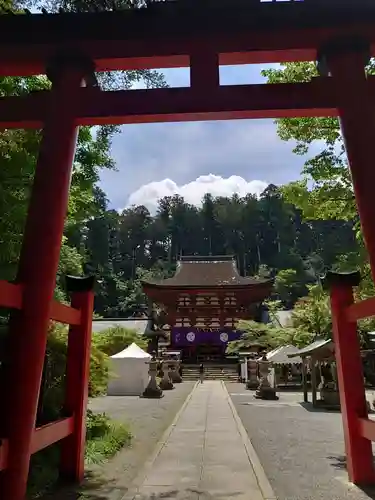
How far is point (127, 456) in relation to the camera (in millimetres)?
7086

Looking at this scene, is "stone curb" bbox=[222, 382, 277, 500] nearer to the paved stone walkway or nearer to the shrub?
the paved stone walkway

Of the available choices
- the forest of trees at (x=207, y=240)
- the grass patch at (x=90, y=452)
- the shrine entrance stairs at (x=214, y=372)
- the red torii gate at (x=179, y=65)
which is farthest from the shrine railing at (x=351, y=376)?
the forest of trees at (x=207, y=240)

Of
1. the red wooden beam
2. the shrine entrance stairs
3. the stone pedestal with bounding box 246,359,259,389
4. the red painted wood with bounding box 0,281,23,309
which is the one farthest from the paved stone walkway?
the shrine entrance stairs

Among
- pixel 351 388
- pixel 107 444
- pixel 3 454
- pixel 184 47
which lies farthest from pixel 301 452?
pixel 184 47

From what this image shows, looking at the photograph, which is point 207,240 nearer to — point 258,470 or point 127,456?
point 127,456

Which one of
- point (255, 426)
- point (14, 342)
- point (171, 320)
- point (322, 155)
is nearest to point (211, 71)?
point (14, 342)

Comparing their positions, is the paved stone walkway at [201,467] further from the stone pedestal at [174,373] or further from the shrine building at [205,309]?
the shrine building at [205,309]

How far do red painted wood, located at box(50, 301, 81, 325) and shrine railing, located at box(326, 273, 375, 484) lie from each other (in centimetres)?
311

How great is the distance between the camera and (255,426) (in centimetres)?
1068

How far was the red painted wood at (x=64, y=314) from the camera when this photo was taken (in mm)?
4280

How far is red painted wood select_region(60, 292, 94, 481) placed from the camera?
204 inches

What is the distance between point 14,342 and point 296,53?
376 cm

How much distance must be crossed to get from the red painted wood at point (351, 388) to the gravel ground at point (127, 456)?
107 inches

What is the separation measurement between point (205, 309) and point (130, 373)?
16.3 meters
